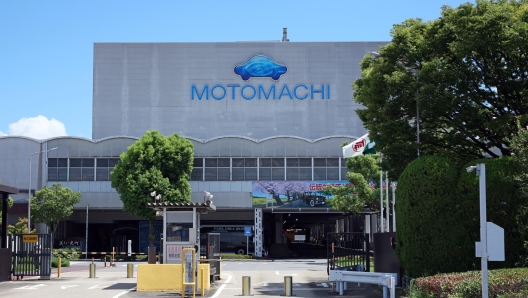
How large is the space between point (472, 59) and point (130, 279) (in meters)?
17.6

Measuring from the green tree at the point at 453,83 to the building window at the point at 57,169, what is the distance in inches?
1629

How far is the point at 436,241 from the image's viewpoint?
770 inches

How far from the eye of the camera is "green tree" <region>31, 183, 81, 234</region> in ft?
182

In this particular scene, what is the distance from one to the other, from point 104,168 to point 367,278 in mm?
43229

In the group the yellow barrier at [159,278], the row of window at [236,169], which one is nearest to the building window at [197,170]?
the row of window at [236,169]

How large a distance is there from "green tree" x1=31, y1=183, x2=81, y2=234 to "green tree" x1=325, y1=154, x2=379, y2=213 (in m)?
23.0

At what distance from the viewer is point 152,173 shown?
52.2 metres

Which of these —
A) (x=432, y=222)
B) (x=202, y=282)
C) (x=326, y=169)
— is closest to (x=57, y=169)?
(x=326, y=169)

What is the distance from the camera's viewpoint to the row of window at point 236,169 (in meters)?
59.8

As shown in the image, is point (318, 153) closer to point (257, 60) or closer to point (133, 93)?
point (257, 60)

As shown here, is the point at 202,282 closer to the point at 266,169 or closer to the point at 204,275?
the point at 204,275

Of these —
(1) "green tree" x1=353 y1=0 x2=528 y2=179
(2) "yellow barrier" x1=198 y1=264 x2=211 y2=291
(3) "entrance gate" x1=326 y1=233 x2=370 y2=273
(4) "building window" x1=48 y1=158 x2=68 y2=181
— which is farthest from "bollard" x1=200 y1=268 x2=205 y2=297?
(4) "building window" x1=48 y1=158 x2=68 y2=181

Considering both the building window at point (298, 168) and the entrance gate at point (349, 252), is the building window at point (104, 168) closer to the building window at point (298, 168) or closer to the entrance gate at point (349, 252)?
the building window at point (298, 168)

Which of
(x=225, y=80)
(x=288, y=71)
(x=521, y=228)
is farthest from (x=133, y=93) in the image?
(x=521, y=228)
